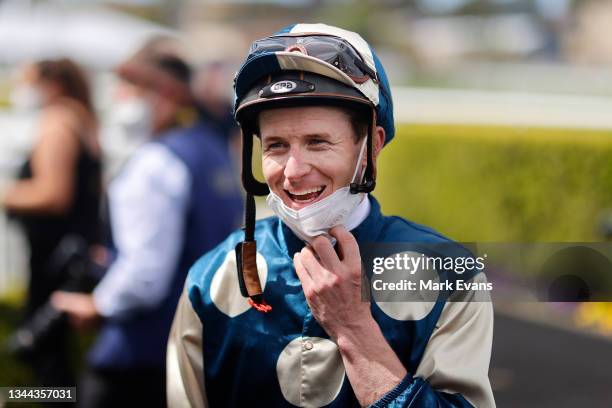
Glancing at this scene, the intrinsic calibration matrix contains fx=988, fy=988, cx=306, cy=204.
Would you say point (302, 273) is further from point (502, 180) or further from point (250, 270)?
point (502, 180)

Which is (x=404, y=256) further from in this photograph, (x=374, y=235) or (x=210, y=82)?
(x=210, y=82)

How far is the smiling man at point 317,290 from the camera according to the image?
203cm

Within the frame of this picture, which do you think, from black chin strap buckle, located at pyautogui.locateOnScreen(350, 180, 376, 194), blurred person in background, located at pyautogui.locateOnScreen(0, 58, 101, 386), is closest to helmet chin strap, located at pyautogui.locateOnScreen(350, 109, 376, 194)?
black chin strap buckle, located at pyautogui.locateOnScreen(350, 180, 376, 194)

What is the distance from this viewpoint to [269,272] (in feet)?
7.32

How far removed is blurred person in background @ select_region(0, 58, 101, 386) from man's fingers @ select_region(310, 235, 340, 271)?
3.16 metres

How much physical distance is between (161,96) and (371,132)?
2.17 metres

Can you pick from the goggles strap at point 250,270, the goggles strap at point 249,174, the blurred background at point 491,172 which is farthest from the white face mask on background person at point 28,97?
the goggles strap at point 250,270

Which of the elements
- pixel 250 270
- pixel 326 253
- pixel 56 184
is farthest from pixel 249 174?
pixel 56 184

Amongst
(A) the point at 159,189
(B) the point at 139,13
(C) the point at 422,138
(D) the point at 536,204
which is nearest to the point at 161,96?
(A) the point at 159,189

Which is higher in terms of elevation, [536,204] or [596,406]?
[536,204]

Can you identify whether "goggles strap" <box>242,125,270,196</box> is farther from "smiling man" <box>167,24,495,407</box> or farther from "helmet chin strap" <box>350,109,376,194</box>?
"helmet chin strap" <box>350,109,376,194</box>

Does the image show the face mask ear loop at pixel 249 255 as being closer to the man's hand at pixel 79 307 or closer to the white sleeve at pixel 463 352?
the white sleeve at pixel 463 352

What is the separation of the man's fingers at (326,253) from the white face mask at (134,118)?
2360 millimetres

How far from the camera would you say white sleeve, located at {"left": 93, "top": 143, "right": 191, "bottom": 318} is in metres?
3.65
